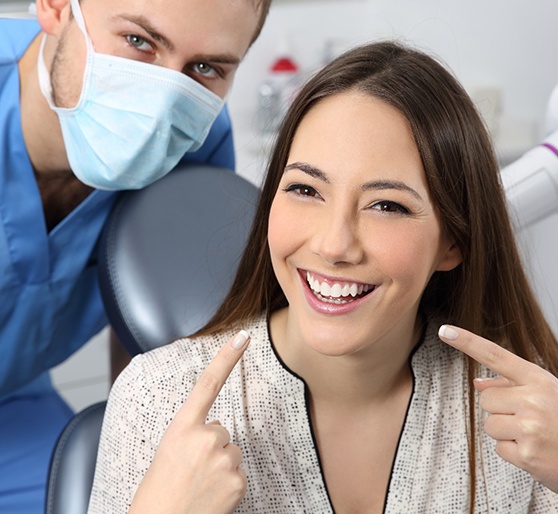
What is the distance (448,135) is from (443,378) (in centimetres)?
39

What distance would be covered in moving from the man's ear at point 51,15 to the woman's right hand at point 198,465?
2.50 ft

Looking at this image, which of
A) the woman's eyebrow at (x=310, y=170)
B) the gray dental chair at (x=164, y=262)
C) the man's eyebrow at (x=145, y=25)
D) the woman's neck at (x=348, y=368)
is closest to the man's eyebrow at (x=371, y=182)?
the woman's eyebrow at (x=310, y=170)

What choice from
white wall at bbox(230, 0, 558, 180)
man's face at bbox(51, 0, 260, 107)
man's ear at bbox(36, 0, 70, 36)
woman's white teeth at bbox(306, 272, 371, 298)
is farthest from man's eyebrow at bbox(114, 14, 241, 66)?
white wall at bbox(230, 0, 558, 180)

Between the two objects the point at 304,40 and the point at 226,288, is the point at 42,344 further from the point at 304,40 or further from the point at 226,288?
the point at 304,40

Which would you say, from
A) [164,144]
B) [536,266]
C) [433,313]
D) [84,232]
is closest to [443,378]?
[433,313]

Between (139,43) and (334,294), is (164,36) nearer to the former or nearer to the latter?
(139,43)

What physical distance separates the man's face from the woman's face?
39 centimetres

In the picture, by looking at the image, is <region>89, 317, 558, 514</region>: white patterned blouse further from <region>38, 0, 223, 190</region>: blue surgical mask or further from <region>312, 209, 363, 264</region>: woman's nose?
<region>38, 0, 223, 190</region>: blue surgical mask

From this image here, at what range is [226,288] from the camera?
1.44 meters

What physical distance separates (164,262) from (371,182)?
1.48 feet

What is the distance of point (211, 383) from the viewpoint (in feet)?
3.65

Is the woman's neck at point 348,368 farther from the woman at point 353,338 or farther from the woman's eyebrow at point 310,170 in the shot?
the woman's eyebrow at point 310,170

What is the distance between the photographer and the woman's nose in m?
1.09

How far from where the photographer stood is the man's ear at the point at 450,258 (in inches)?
50.1
